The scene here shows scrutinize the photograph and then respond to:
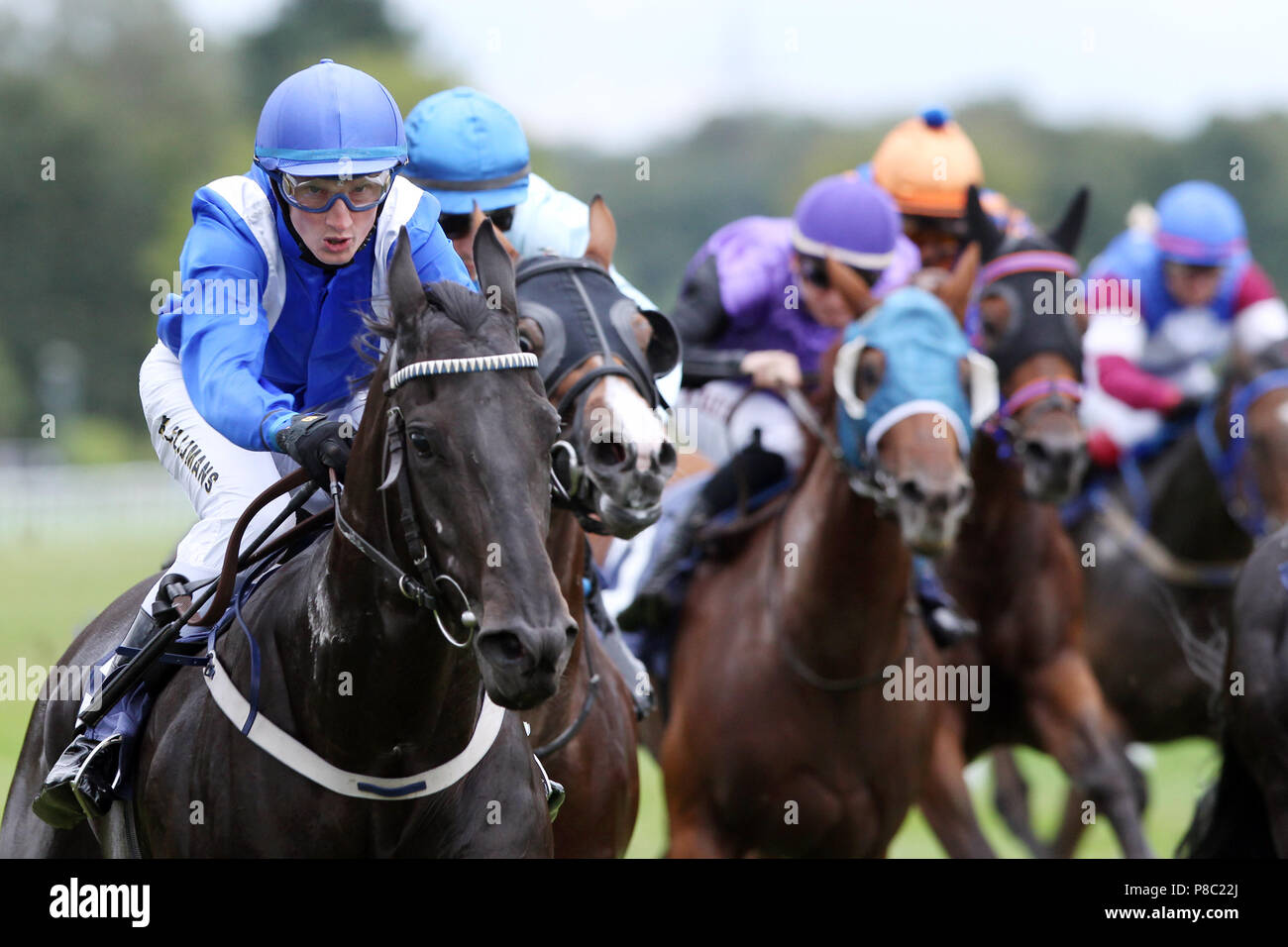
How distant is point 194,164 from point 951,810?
49202mm

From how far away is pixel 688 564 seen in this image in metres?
6.74

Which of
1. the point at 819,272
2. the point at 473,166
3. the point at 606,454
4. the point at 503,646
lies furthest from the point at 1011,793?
the point at 503,646

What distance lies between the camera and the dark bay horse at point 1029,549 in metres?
7.13

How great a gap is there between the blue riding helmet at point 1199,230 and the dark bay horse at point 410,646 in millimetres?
6552

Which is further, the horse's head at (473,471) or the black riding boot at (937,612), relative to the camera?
the black riding boot at (937,612)

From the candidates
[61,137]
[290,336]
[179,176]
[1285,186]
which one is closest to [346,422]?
[290,336]

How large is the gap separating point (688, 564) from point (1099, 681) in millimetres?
2997

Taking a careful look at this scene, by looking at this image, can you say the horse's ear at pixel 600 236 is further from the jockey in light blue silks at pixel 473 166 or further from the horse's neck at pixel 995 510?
the horse's neck at pixel 995 510

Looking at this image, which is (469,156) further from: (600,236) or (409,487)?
(409,487)

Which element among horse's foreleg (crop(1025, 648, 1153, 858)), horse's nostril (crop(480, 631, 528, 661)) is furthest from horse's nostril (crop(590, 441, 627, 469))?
horse's foreleg (crop(1025, 648, 1153, 858))

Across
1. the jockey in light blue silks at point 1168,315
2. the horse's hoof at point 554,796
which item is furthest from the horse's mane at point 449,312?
the jockey in light blue silks at point 1168,315

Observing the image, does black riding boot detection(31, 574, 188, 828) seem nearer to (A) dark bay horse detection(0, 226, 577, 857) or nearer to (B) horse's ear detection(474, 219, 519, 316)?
(A) dark bay horse detection(0, 226, 577, 857)
